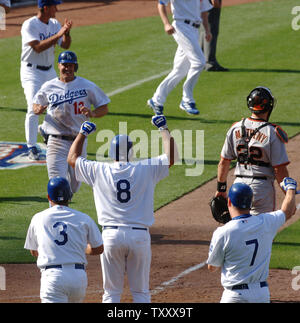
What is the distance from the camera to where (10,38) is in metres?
22.6

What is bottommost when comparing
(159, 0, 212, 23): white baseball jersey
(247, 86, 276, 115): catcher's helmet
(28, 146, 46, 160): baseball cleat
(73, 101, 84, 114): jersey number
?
(28, 146, 46, 160): baseball cleat

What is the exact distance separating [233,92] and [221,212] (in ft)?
28.6

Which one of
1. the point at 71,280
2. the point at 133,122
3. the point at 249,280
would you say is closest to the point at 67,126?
the point at 71,280

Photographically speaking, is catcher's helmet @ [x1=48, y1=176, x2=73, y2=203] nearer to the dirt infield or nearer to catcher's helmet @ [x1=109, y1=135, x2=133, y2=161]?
catcher's helmet @ [x1=109, y1=135, x2=133, y2=161]

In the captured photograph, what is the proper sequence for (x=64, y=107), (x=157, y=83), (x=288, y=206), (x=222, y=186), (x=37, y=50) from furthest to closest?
(x=157, y=83), (x=37, y=50), (x=64, y=107), (x=222, y=186), (x=288, y=206)

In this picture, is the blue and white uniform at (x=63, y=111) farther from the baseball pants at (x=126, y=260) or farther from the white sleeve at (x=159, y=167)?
the baseball pants at (x=126, y=260)

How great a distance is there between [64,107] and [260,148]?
279 cm

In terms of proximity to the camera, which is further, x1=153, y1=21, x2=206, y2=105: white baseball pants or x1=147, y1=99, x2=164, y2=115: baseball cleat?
x1=147, y1=99, x2=164, y2=115: baseball cleat

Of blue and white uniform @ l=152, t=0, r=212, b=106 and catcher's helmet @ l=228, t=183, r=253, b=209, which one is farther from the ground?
blue and white uniform @ l=152, t=0, r=212, b=106

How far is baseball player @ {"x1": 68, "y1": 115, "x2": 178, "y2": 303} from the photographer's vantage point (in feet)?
24.3

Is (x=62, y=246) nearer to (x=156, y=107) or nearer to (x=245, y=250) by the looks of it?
(x=245, y=250)

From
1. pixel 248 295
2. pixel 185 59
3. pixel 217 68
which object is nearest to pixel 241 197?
pixel 248 295

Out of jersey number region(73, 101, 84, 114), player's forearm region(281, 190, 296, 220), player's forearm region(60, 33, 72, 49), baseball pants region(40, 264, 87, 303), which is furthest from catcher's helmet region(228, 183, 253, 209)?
player's forearm region(60, 33, 72, 49)

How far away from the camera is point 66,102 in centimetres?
1009
